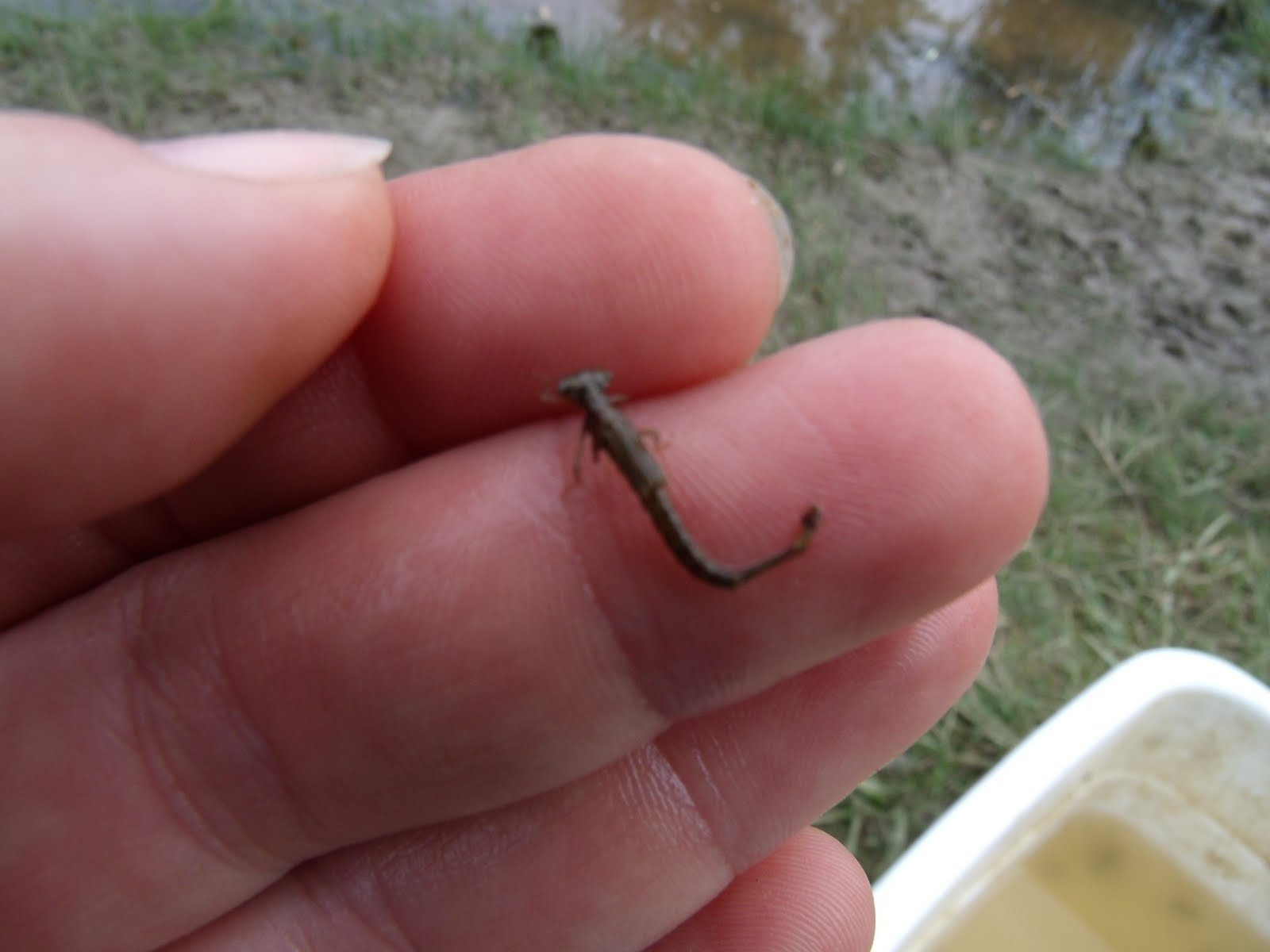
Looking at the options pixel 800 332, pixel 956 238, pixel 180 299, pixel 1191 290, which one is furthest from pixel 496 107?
pixel 180 299

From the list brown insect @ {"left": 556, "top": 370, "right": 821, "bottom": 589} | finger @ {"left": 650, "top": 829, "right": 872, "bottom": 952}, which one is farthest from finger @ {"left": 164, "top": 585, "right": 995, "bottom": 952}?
brown insect @ {"left": 556, "top": 370, "right": 821, "bottom": 589}

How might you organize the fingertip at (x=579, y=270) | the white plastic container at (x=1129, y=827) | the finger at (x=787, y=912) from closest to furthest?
the fingertip at (x=579, y=270) < the finger at (x=787, y=912) < the white plastic container at (x=1129, y=827)

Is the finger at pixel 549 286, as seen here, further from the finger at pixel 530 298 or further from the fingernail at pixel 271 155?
the fingernail at pixel 271 155

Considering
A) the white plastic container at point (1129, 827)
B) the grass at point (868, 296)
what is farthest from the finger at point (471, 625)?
the grass at point (868, 296)

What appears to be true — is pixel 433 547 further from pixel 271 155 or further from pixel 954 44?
pixel 954 44

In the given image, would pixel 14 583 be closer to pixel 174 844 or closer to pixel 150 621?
pixel 150 621
